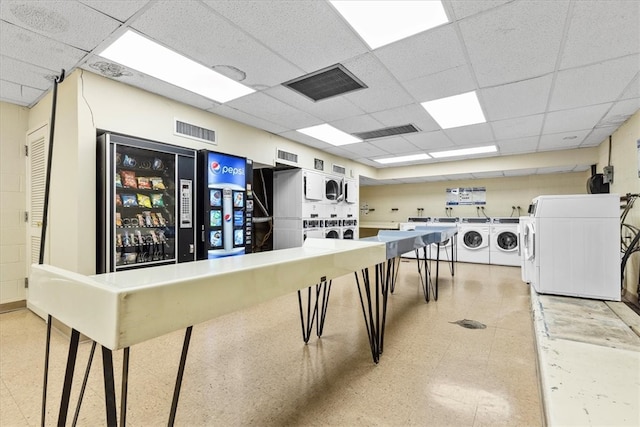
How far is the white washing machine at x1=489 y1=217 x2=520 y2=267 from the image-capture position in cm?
688

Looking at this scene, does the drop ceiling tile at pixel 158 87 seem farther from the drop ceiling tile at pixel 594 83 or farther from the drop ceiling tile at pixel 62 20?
the drop ceiling tile at pixel 594 83

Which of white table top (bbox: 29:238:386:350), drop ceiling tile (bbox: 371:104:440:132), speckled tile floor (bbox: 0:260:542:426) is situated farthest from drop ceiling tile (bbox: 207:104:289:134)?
white table top (bbox: 29:238:386:350)

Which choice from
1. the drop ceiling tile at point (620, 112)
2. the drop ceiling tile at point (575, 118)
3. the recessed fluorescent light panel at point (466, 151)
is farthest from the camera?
the recessed fluorescent light panel at point (466, 151)

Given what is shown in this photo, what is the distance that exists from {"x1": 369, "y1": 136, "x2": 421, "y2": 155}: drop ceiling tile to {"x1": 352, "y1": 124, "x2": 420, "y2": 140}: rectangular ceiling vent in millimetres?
242

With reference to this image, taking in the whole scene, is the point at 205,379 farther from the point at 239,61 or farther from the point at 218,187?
the point at 239,61

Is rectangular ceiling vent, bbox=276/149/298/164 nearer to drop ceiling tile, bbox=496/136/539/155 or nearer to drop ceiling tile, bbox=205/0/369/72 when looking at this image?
drop ceiling tile, bbox=205/0/369/72

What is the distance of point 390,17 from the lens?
2219mm

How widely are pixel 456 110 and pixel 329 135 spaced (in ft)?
6.84

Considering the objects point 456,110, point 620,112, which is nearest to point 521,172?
point 620,112

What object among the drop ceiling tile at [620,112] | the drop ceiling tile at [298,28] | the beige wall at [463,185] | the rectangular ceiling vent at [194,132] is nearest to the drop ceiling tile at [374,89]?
the drop ceiling tile at [298,28]

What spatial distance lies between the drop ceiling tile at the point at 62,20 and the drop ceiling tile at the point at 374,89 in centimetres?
198

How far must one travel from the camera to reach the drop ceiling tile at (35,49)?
2338 millimetres

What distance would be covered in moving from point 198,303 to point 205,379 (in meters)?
1.46

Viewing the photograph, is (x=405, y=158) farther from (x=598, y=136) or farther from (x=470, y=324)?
(x=470, y=324)
